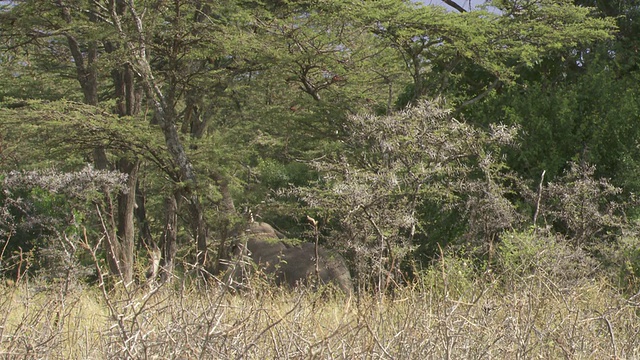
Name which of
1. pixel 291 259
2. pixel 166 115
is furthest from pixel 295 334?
pixel 291 259

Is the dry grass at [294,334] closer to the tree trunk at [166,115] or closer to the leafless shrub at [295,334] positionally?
the leafless shrub at [295,334]

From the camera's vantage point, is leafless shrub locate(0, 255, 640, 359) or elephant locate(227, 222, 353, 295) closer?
leafless shrub locate(0, 255, 640, 359)

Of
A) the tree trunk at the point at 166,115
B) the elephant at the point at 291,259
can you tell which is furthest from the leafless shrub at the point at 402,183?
the tree trunk at the point at 166,115

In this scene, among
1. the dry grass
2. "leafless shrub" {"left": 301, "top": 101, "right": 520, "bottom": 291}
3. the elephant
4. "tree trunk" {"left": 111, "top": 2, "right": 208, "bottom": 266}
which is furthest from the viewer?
"tree trunk" {"left": 111, "top": 2, "right": 208, "bottom": 266}

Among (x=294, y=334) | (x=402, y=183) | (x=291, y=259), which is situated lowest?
(x=291, y=259)

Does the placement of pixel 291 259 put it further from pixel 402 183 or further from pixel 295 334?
pixel 295 334

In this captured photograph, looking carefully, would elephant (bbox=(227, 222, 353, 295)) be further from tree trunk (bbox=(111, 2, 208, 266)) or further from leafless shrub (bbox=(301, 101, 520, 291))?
leafless shrub (bbox=(301, 101, 520, 291))

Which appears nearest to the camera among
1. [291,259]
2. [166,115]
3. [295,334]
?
[295,334]

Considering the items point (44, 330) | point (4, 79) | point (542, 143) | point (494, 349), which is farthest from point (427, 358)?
point (4, 79)

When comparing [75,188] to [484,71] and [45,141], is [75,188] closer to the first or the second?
[45,141]

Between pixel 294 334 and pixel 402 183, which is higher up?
pixel 294 334

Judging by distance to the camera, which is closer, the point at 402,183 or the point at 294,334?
the point at 294,334

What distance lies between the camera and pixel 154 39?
13922 millimetres

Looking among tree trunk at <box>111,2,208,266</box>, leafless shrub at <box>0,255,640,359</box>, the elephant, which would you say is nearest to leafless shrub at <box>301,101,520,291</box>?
the elephant
